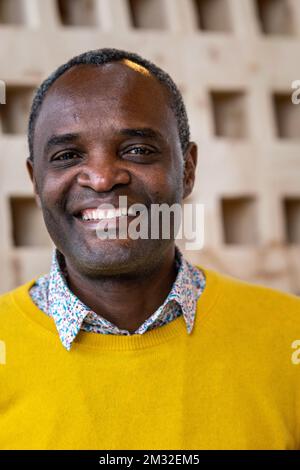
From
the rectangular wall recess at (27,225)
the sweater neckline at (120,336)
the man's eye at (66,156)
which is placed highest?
the man's eye at (66,156)

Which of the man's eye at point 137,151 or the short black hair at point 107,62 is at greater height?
the short black hair at point 107,62

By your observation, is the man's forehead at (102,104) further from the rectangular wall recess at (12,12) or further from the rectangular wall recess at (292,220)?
the rectangular wall recess at (292,220)

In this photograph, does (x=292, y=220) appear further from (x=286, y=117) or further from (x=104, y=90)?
(x=104, y=90)

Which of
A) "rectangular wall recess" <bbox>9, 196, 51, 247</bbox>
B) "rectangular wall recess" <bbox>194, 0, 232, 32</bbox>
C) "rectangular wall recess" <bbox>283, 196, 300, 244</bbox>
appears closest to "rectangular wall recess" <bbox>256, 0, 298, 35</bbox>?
"rectangular wall recess" <bbox>194, 0, 232, 32</bbox>

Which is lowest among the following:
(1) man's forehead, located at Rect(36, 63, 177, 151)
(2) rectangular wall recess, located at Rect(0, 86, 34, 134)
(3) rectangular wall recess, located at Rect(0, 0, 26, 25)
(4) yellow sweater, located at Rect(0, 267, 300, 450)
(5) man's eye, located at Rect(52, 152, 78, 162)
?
(4) yellow sweater, located at Rect(0, 267, 300, 450)

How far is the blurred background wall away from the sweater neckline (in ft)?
1.99

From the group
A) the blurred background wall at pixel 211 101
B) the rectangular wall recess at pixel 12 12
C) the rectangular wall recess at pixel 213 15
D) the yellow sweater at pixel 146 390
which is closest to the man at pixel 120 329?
the yellow sweater at pixel 146 390

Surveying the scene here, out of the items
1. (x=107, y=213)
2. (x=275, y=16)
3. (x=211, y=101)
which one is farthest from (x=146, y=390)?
(x=275, y=16)

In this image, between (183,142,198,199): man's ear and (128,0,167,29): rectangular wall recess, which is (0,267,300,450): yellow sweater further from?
(128,0,167,29): rectangular wall recess

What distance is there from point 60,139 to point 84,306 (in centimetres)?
19

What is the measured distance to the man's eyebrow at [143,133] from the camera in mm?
877

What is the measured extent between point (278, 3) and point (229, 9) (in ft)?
0.51

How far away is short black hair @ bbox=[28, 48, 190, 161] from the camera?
92 centimetres
